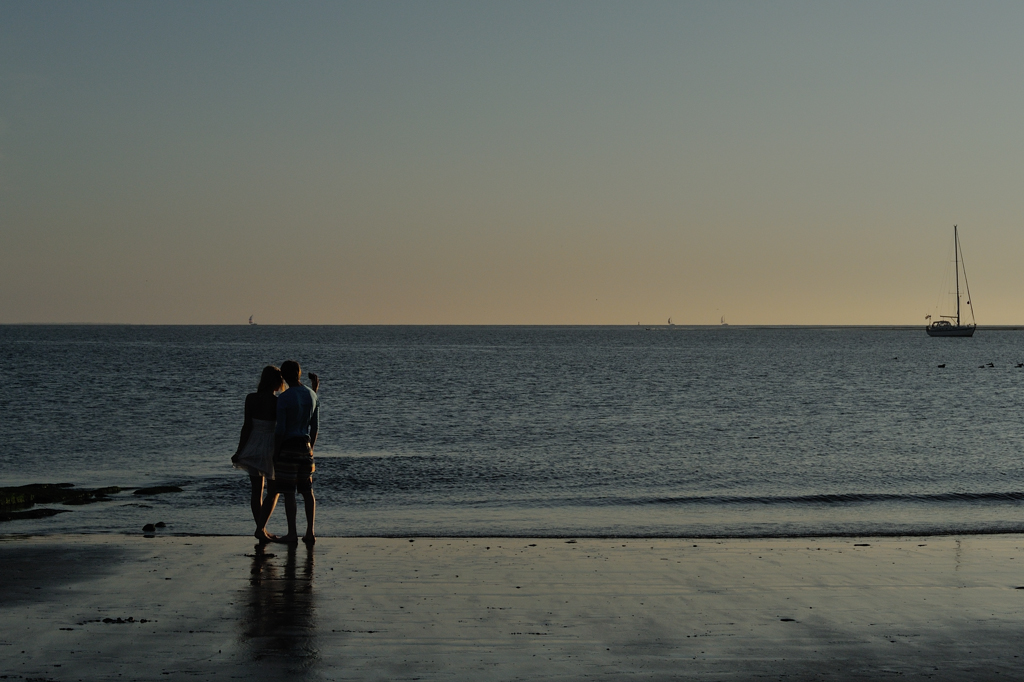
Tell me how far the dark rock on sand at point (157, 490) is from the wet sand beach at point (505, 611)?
6.34 m

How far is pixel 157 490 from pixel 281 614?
1180 cm

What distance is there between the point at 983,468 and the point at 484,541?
1653 cm

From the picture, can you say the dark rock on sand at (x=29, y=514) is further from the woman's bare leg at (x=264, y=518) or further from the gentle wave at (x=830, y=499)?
the gentle wave at (x=830, y=499)

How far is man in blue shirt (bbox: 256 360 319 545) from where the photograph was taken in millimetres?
11484

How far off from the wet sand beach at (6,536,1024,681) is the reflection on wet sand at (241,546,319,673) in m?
0.03

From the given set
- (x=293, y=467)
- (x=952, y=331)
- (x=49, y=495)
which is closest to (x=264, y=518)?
(x=293, y=467)

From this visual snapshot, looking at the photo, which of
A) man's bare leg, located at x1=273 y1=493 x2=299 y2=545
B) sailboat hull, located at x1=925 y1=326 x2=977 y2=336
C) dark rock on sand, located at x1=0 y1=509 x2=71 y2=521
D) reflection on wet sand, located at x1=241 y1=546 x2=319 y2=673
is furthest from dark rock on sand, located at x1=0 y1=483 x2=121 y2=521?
sailboat hull, located at x1=925 y1=326 x2=977 y2=336

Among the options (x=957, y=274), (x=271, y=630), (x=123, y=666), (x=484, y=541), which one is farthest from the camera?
(x=957, y=274)

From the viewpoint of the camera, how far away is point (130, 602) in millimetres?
8820

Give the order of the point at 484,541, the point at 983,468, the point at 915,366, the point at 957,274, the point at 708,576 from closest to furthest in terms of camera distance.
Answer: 1. the point at 708,576
2. the point at 484,541
3. the point at 983,468
4. the point at 915,366
5. the point at 957,274

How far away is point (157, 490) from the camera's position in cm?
1906

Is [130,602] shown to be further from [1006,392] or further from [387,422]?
[1006,392]

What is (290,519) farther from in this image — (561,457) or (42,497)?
(561,457)

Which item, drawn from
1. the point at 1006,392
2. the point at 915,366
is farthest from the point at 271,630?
the point at 915,366
